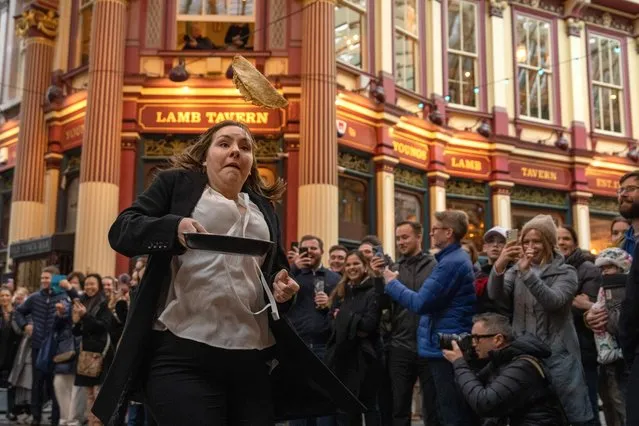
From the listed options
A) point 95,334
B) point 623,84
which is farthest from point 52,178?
point 623,84

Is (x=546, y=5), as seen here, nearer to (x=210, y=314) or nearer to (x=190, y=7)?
(x=190, y=7)

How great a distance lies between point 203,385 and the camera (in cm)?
273

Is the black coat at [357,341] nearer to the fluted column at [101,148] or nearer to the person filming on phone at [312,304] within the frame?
the person filming on phone at [312,304]

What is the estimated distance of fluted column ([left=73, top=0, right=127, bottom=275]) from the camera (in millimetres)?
13164

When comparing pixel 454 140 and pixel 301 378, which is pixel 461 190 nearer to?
pixel 454 140

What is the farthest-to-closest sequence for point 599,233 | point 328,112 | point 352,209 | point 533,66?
point 599,233 < point 533,66 < point 352,209 < point 328,112

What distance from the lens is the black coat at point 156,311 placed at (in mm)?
2721

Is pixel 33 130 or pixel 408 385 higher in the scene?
pixel 33 130

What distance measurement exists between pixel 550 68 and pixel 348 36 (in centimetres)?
747

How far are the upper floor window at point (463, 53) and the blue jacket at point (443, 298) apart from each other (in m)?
13.1

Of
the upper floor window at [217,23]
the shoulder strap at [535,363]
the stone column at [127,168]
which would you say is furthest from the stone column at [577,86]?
the shoulder strap at [535,363]

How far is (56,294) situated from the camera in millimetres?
9234

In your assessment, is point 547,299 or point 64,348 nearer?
point 547,299

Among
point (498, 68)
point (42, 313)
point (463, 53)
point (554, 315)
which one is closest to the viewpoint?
point (554, 315)
